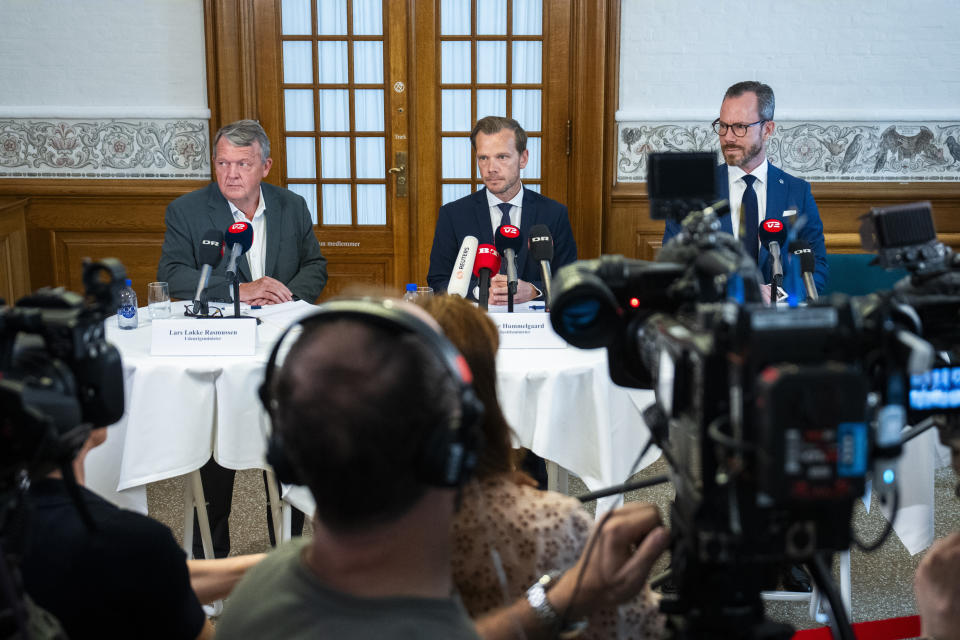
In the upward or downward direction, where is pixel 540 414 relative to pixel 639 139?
downward

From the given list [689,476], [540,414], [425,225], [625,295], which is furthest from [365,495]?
[425,225]

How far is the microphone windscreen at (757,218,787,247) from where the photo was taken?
9.17 feet

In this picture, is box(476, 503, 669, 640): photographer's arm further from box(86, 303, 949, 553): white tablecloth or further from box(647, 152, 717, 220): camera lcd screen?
box(86, 303, 949, 553): white tablecloth

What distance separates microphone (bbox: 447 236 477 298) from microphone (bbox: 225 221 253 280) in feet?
2.18

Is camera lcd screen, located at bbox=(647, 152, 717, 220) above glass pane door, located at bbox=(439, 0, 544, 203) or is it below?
below

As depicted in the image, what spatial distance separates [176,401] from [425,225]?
9.64 ft

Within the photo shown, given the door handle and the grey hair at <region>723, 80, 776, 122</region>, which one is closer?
the grey hair at <region>723, 80, 776, 122</region>

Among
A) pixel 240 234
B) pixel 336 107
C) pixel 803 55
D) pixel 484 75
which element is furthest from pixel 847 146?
pixel 240 234

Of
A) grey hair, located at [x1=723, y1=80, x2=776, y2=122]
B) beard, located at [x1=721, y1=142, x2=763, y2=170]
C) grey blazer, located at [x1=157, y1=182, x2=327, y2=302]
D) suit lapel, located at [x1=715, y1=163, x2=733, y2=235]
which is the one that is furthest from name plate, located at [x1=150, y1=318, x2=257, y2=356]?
grey hair, located at [x1=723, y1=80, x2=776, y2=122]

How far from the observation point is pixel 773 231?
281cm

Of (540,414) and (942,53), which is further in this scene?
(942,53)

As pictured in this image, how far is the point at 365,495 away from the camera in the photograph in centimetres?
81

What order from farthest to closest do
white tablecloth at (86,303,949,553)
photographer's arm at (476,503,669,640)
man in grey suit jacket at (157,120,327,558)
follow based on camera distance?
1. man in grey suit jacket at (157,120,327,558)
2. white tablecloth at (86,303,949,553)
3. photographer's arm at (476,503,669,640)

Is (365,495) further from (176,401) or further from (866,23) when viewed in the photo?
(866,23)
